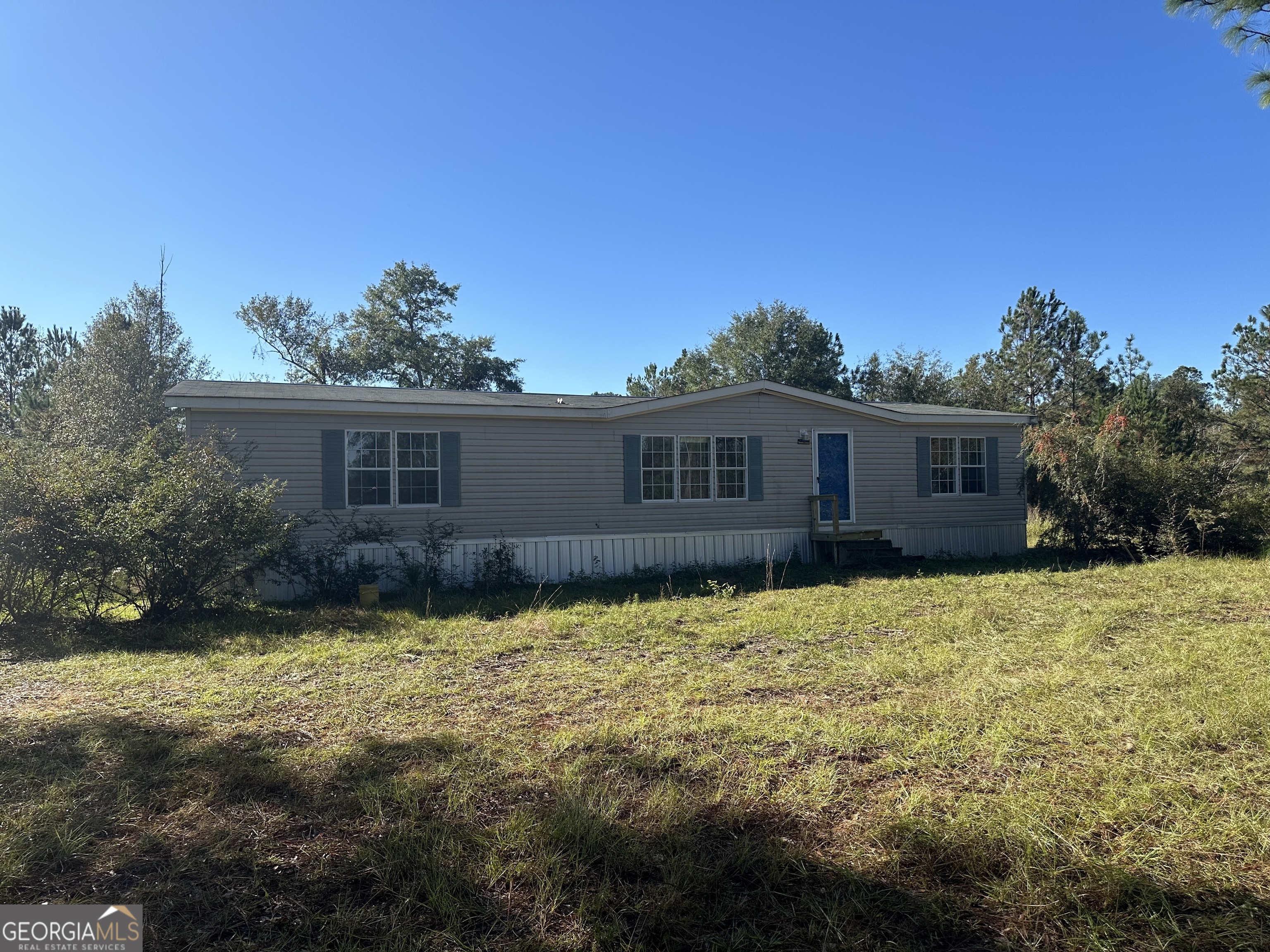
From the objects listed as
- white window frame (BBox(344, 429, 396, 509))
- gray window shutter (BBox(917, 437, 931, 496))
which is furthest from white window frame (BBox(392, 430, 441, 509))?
gray window shutter (BBox(917, 437, 931, 496))

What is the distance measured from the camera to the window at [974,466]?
15.4 metres

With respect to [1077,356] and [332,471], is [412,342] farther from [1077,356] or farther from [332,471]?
[1077,356]

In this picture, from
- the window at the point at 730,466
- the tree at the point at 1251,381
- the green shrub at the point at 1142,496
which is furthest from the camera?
the tree at the point at 1251,381

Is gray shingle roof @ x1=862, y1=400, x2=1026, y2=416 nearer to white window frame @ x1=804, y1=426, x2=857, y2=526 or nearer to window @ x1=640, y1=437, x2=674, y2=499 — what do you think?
white window frame @ x1=804, y1=426, x2=857, y2=526

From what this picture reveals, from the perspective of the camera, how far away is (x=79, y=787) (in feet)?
12.1

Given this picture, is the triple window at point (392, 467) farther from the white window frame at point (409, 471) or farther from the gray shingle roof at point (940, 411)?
the gray shingle roof at point (940, 411)

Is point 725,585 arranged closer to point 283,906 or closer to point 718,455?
point 718,455

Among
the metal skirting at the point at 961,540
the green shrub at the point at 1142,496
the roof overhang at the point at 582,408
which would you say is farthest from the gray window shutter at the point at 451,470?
the green shrub at the point at 1142,496

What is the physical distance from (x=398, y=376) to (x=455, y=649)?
26879mm

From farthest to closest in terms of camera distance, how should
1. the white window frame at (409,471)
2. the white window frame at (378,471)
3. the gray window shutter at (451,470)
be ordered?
the gray window shutter at (451,470) → the white window frame at (409,471) → the white window frame at (378,471)

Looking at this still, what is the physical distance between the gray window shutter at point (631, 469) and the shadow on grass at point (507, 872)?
29.2 feet

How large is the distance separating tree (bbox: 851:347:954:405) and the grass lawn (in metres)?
28.1

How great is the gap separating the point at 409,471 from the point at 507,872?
29.9 feet

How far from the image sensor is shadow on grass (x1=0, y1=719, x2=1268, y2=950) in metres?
2.61
